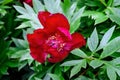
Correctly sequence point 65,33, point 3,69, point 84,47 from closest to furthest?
point 65,33
point 84,47
point 3,69

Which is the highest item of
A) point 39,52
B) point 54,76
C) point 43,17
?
point 43,17

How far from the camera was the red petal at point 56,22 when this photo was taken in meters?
1.06

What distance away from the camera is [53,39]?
43.0 inches

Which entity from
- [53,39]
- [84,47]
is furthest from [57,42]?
[84,47]

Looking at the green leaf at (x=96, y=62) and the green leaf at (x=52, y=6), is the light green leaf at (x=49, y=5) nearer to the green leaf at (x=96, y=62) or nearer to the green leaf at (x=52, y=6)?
the green leaf at (x=52, y=6)

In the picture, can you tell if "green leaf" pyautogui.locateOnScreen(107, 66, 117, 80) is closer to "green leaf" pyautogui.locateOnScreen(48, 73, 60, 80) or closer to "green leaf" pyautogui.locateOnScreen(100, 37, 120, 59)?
"green leaf" pyautogui.locateOnScreen(100, 37, 120, 59)

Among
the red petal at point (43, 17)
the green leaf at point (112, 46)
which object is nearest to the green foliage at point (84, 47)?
the green leaf at point (112, 46)

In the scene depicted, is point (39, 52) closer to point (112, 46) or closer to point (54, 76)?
point (54, 76)

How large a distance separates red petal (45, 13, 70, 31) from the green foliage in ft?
0.26

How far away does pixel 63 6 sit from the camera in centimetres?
121

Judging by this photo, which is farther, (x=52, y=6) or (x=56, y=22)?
(x=52, y=6)

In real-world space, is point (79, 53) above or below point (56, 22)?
below

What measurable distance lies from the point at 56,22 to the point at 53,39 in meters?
0.06

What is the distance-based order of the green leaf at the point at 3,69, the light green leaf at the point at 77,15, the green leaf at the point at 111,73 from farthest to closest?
the green leaf at the point at 3,69, the light green leaf at the point at 77,15, the green leaf at the point at 111,73
